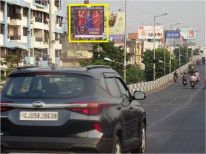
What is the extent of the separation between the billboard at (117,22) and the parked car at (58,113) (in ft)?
436

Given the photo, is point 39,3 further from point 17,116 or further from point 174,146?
point 17,116

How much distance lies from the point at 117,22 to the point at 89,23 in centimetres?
7162

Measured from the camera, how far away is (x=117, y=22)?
141 metres

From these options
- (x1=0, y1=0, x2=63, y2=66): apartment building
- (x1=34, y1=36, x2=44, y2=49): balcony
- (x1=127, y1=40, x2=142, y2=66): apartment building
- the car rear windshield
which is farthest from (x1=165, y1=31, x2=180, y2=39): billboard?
the car rear windshield

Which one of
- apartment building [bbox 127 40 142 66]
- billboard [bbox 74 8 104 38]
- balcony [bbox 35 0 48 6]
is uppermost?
balcony [bbox 35 0 48 6]

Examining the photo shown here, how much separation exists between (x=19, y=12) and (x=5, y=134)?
2366 inches

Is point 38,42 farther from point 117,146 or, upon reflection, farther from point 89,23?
point 117,146

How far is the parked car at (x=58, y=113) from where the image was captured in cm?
675

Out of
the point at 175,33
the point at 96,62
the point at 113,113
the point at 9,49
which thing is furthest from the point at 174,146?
the point at 175,33

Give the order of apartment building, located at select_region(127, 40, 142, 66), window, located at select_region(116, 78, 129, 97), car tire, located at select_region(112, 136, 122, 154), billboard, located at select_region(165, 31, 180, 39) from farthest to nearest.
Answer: apartment building, located at select_region(127, 40, 142, 66), billboard, located at select_region(165, 31, 180, 39), window, located at select_region(116, 78, 129, 97), car tire, located at select_region(112, 136, 122, 154)

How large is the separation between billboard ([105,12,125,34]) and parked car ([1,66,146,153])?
436 ft

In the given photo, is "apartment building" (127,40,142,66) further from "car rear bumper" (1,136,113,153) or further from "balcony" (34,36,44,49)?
"car rear bumper" (1,136,113,153)

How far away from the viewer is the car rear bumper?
22.0 ft

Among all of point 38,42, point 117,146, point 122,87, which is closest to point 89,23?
point 38,42
